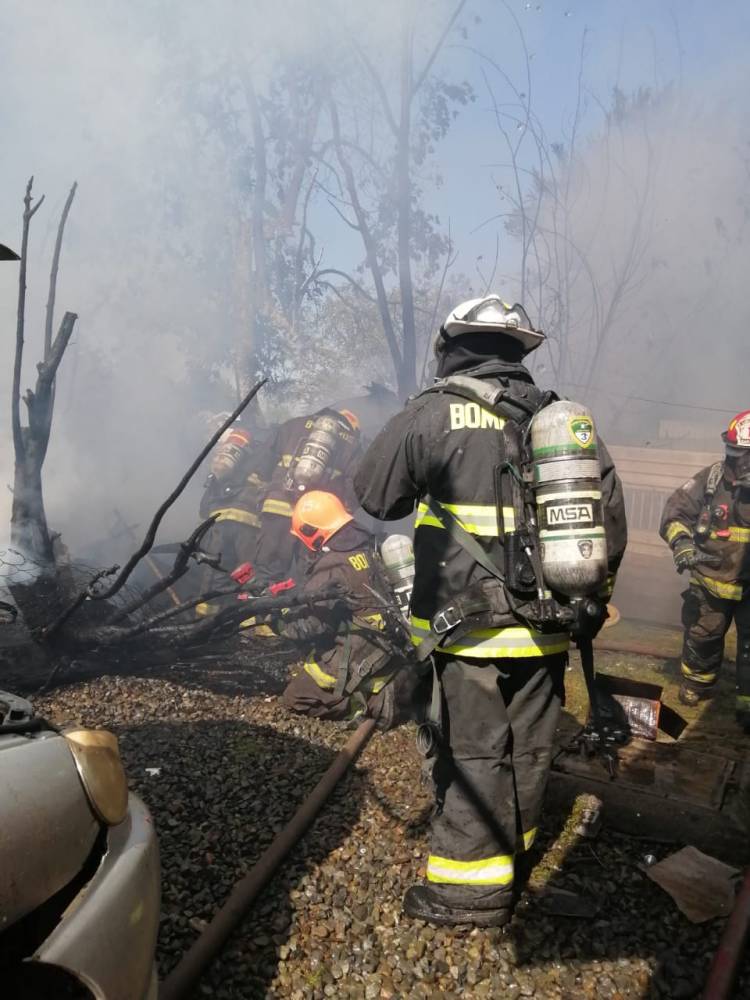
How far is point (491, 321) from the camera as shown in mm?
2910

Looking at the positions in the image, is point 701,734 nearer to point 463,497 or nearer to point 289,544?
point 463,497

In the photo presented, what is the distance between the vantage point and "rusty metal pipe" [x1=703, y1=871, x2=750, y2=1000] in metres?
2.07

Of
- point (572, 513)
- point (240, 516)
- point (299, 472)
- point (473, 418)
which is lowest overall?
point (240, 516)

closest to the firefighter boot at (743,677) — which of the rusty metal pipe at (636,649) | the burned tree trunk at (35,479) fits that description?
the rusty metal pipe at (636,649)

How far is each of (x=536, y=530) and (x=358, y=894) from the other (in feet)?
5.21

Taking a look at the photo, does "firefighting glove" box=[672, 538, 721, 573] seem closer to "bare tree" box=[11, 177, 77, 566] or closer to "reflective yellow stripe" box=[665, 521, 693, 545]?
"reflective yellow stripe" box=[665, 521, 693, 545]

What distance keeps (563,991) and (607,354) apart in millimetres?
18374

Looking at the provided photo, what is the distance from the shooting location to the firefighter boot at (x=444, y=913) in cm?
257

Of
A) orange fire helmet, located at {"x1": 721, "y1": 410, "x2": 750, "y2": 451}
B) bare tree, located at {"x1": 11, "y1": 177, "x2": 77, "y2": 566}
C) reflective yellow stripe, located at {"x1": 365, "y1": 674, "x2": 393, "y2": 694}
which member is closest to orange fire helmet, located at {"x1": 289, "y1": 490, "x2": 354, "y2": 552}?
reflective yellow stripe, located at {"x1": 365, "y1": 674, "x2": 393, "y2": 694}

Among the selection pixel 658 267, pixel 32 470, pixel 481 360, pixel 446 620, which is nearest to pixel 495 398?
pixel 481 360

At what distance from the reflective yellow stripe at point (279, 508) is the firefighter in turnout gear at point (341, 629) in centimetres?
180

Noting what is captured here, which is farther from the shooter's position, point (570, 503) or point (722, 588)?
point (722, 588)

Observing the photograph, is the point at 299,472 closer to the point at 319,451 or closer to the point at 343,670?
the point at 319,451

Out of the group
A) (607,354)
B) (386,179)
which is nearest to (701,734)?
(386,179)
